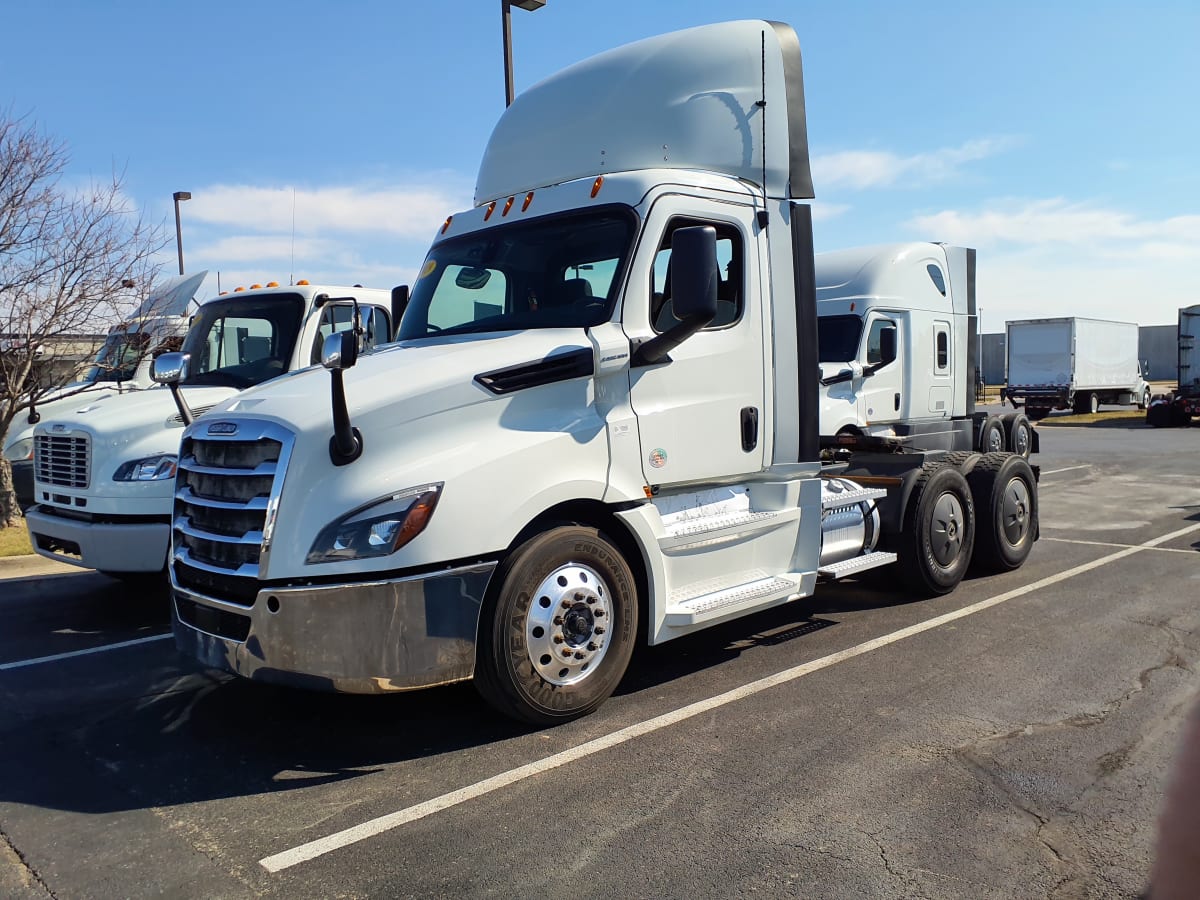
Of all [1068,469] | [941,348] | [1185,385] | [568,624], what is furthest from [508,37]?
[1185,385]

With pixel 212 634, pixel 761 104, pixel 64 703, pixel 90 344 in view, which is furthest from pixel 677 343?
pixel 90 344

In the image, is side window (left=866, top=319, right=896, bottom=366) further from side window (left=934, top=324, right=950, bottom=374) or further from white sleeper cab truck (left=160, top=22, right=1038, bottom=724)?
white sleeper cab truck (left=160, top=22, right=1038, bottom=724)

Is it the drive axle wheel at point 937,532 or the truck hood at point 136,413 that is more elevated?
the truck hood at point 136,413

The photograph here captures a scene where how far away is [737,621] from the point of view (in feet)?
23.7

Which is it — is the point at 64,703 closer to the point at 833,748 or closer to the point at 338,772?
the point at 338,772

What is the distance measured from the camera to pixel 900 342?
13898 mm

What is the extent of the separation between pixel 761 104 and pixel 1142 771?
14.0 ft

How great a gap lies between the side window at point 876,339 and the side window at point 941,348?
110cm

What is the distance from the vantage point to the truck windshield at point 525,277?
5.38 meters

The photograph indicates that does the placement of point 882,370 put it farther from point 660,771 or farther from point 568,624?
point 660,771

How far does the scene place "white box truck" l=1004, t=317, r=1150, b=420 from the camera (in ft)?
110

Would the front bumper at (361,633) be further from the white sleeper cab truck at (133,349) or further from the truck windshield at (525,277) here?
the white sleeper cab truck at (133,349)

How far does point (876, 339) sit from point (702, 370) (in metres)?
8.74

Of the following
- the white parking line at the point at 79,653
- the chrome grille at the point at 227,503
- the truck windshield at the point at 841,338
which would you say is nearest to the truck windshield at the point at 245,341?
the white parking line at the point at 79,653
